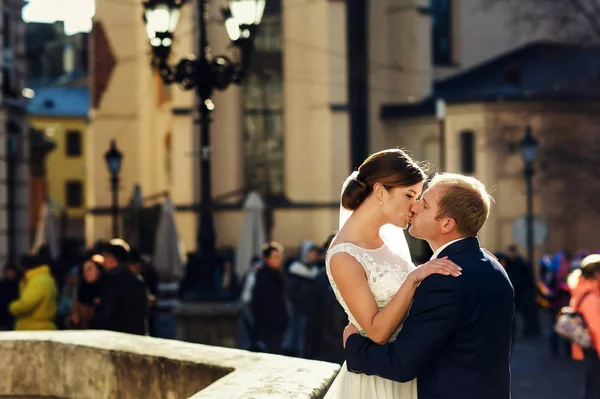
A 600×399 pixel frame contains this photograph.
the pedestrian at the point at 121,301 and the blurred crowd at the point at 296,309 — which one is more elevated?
the pedestrian at the point at 121,301

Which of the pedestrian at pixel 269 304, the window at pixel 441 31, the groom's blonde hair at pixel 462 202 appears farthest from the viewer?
the window at pixel 441 31

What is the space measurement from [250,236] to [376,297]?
24.8 m

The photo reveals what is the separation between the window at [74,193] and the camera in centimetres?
7781

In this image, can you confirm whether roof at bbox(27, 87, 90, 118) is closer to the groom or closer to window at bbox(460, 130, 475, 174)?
window at bbox(460, 130, 475, 174)

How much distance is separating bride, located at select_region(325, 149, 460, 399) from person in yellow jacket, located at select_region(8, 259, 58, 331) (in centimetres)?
796

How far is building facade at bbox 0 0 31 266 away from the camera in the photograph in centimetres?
2627

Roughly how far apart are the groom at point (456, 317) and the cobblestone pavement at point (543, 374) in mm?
9218

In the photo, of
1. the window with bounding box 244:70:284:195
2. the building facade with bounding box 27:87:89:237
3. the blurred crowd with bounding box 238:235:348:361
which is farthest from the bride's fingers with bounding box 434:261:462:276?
the building facade with bounding box 27:87:89:237

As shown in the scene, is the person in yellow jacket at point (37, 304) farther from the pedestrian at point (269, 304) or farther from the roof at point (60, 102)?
the roof at point (60, 102)

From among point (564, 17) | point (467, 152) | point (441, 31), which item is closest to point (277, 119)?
point (467, 152)

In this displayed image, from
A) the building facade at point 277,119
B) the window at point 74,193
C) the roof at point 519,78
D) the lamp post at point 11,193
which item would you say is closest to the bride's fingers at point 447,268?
the lamp post at point 11,193

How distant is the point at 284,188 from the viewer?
41.6 m

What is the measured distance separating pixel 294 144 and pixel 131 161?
20.1ft

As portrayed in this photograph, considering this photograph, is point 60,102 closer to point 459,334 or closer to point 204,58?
point 204,58
